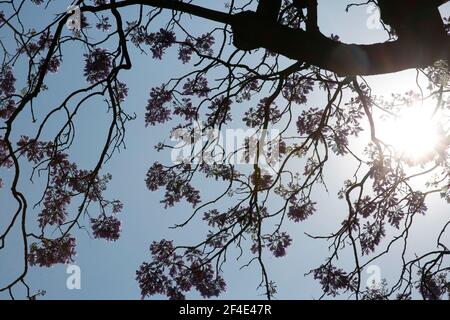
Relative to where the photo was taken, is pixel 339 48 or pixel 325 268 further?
pixel 325 268

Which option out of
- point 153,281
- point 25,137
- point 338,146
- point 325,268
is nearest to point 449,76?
point 338,146

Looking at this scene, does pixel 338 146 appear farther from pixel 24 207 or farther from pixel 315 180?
pixel 24 207

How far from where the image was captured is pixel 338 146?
5.91 m

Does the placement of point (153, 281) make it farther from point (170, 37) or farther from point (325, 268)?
point (170, 37)
